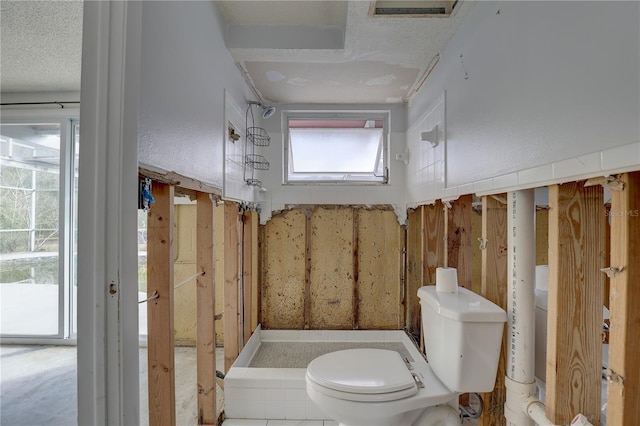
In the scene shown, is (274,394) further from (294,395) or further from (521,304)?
(521,304)

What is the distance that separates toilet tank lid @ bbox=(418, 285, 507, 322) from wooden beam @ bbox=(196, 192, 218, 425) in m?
1.14

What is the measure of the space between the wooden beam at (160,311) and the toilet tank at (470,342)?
1.17m

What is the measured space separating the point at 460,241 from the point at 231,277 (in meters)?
1.57

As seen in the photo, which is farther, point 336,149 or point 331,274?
point 336,149

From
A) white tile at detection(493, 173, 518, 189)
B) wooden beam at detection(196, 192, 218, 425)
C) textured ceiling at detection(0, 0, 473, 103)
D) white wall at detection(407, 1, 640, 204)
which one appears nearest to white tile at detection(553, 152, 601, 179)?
white wall at detection(407, 1, 640, 204)

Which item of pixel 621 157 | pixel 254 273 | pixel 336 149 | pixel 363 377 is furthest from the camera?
pixel 336 149

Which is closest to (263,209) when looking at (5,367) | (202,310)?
(202,310)

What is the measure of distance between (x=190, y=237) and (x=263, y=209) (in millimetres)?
697

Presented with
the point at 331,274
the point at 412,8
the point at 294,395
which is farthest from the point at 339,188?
the point at 294,395

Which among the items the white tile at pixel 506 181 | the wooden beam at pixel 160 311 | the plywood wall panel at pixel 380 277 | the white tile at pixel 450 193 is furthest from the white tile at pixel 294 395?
the white tile at pixel 506 181

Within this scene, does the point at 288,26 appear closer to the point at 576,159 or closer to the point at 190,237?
the point at 576,159

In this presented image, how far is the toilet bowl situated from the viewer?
139 cm

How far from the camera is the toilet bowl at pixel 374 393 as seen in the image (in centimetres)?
139

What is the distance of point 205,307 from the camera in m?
1.70
